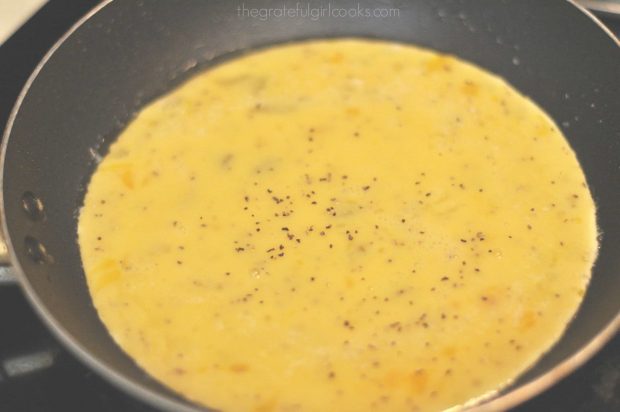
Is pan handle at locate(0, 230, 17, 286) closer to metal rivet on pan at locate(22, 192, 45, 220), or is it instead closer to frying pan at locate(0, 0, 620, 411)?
frying pan at locate(0, 0, 620, 411)

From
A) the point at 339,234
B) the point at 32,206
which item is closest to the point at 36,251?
the point at 32,206

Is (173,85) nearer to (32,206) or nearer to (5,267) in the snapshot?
(32,206)

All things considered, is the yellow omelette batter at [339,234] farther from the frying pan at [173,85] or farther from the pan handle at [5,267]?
the pan handle at [5,267]

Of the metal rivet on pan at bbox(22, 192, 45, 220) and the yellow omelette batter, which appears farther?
the metal rivet on pan at bbox(22, 192, 45, 220)

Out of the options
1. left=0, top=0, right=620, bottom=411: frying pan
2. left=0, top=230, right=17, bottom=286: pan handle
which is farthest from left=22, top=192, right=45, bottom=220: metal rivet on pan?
left=0, top=230, right=17, bottom=286: pan handle

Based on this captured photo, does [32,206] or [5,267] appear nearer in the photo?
[5,267]

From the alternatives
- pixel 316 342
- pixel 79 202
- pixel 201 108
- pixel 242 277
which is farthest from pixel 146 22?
pixel 316 342

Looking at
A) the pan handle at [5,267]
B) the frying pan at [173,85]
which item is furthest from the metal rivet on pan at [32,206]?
the pan handle at [5,267]
